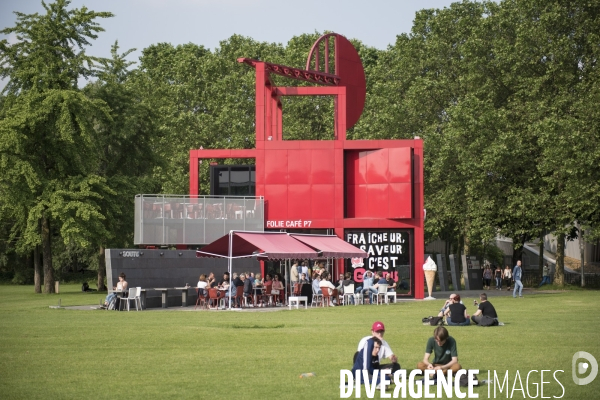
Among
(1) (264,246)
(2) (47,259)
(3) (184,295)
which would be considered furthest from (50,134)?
(1) (264,246)

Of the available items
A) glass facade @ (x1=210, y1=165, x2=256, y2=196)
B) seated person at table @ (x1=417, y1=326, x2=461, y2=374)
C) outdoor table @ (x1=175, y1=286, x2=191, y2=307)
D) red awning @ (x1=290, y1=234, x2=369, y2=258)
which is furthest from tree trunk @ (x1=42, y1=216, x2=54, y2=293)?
seated person at table @ (x1=417, y1=326, x2=461, y2=374)

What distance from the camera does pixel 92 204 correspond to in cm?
4803

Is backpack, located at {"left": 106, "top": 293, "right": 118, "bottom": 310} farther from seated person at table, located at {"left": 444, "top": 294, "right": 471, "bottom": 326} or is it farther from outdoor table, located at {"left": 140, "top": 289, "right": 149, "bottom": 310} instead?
seated person at table, located at {"left": 444, "top": 294, "right": 471, "bottom": 326}

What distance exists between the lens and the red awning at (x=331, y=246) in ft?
120

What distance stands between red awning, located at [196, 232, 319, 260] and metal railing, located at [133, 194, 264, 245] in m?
4.50

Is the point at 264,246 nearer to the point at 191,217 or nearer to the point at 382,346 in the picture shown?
the point at 191,217

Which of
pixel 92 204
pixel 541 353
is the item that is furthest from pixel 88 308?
pixel 541 353

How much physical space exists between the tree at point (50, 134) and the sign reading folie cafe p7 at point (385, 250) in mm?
12648

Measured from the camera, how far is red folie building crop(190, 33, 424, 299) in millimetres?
42156

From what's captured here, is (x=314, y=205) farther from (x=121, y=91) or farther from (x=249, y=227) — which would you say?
(x=121, y=91)

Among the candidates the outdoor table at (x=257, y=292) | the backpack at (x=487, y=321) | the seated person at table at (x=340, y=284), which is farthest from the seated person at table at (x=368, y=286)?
the backpack at (x=487, y=321)

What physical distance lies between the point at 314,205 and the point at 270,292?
6.31m

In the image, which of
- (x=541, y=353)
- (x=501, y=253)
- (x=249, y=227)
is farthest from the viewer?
(x=501, y=253)

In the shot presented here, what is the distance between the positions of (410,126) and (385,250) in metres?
24.4
